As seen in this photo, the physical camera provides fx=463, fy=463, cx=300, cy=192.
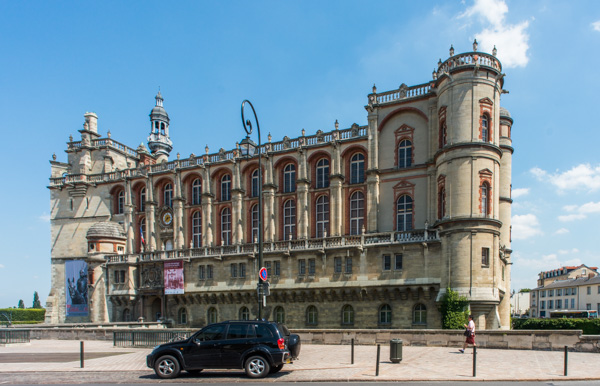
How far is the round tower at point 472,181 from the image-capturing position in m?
32.6

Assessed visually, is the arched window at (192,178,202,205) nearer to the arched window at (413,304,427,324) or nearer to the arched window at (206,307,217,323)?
the arched window at (206,307,217,323)

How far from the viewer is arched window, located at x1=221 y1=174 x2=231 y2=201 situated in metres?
49.2

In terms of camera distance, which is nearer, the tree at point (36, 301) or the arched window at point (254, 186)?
the arched window at point (254, 186)

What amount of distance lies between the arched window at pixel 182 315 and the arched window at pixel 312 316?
1401 cm

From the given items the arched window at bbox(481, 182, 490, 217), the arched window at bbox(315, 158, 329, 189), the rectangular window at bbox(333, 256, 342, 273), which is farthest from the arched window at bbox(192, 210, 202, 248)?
the arched window at bbox(481, 182, 490, 217)

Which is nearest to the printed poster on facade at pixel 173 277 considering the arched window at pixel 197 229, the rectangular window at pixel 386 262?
the arched window at pixel 197 229

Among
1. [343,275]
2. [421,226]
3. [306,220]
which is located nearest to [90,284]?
[306,220]

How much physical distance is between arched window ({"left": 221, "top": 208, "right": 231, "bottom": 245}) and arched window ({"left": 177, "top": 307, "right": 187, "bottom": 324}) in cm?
784

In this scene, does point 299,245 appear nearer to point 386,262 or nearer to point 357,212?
point 357,212

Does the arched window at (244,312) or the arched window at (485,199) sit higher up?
the arched window at (485,199)

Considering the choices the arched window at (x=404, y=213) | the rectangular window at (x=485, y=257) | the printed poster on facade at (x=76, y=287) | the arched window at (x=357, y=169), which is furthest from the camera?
the printed poster on facade at (x=76, y=287)

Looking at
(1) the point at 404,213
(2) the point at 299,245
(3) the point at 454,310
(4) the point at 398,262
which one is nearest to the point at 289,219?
(2) the point at 299,245

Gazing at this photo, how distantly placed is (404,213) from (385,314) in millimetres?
8561

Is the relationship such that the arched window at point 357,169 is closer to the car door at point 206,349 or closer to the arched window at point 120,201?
the car door at point 206,349
